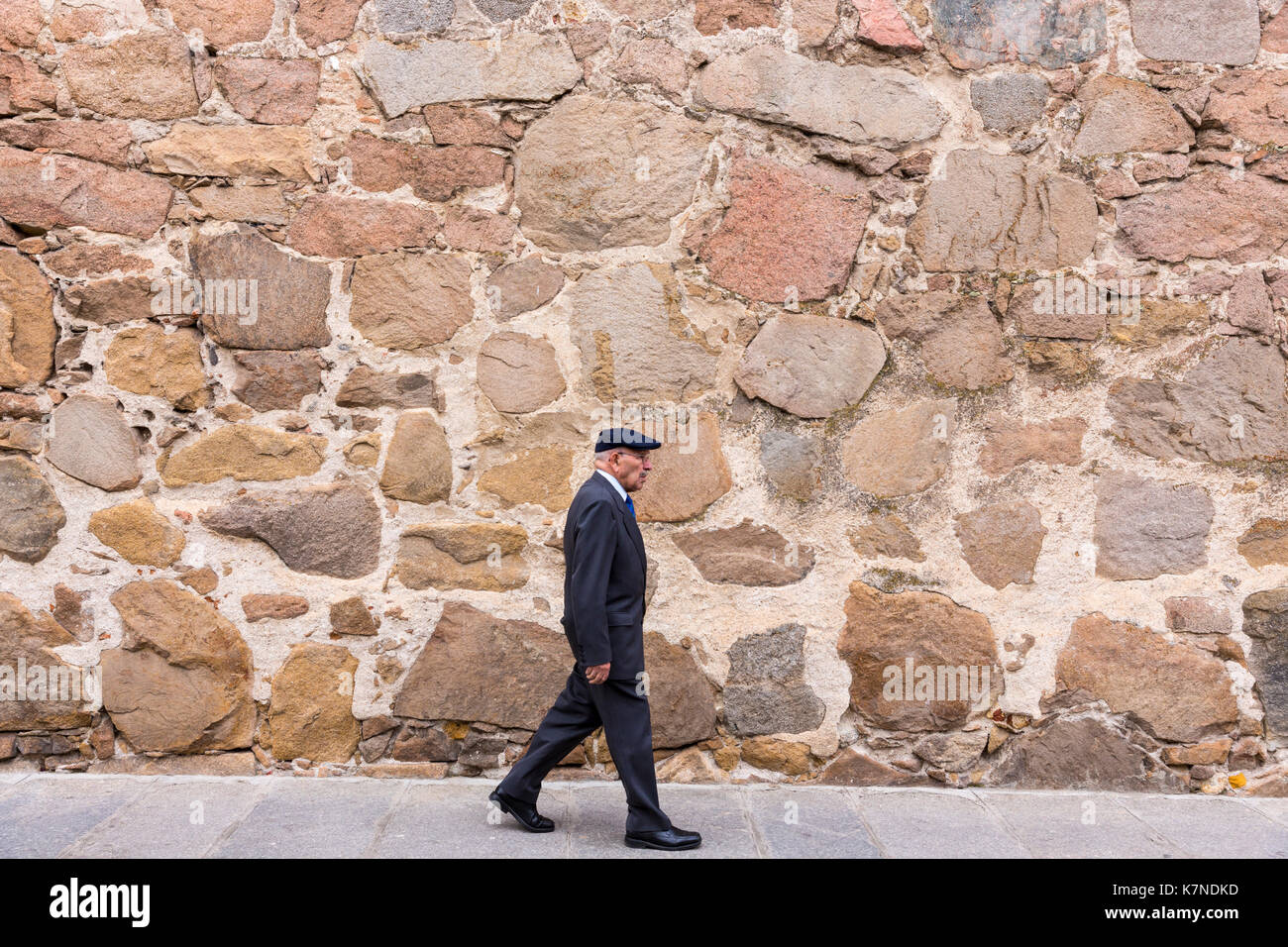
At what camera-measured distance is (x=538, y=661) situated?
3537 millimetres

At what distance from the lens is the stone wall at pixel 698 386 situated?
3.49 meters

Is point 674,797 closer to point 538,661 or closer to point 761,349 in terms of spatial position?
point 538,661

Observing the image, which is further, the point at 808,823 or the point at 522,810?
the point at 808,823

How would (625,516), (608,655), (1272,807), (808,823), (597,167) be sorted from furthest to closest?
(597,167) → (1272,807) → (808,823) → (625,516) → (608,655)

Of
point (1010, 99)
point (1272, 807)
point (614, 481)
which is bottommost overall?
point (1272, 807)

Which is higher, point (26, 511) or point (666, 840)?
point (26, 511)

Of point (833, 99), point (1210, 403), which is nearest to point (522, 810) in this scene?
point (833, 99)

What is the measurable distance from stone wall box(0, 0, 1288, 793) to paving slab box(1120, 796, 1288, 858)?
110 mm

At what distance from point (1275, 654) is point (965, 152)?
204cm

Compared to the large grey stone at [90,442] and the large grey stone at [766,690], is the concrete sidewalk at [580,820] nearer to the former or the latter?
the large grey stone at [766,690]

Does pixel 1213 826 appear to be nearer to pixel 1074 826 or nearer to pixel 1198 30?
pixel 1074 826

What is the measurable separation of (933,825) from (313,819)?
193 cm

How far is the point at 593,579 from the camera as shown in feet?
9.79

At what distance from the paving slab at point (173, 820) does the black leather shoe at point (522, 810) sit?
801 mm
